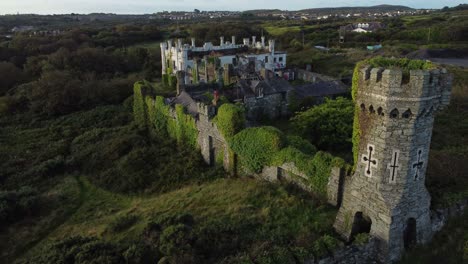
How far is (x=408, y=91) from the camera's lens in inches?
448

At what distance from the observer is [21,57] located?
6188 cm

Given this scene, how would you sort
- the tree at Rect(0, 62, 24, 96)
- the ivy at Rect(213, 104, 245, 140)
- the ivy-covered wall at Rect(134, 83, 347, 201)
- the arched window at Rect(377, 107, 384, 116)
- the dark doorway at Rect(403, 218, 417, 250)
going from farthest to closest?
the tree at Rect(0, 62, 24, 96)
the ivy at Rect(213, 104, 245, 140)
the ivy-covered wall at Rect(134, 83, 347, 201)
the dark doorway at Rect(403, 218, 417, 250)
the arched window at Rect(377, 107, 384, 116)

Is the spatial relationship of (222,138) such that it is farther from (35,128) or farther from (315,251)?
(35,128)

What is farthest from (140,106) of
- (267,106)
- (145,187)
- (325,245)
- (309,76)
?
(309,76)

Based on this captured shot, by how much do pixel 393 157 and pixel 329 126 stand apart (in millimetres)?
12567

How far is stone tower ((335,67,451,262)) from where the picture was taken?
1152 cm

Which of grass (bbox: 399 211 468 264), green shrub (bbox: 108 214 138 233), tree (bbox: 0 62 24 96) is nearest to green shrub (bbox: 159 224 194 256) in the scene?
green shrub (bbox: 108 214 138 233)

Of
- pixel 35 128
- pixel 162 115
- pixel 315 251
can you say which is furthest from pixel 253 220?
pixel 35 128

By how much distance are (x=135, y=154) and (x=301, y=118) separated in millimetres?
12506

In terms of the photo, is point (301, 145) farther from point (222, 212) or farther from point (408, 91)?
point (408, 91)

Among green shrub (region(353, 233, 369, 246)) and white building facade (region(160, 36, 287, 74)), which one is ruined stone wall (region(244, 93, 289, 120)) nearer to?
white building facade (region(160, 36, 287, 74))

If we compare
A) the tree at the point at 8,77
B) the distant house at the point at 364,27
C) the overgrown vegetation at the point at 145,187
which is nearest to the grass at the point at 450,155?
the overgrown vegetation at the point at 145,187

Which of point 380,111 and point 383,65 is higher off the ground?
point 383,65

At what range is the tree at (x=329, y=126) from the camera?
24.6 m
